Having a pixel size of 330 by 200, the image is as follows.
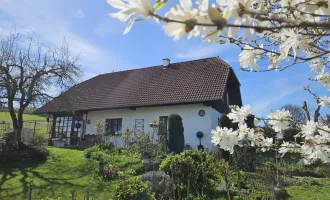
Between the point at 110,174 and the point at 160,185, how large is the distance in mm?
3930

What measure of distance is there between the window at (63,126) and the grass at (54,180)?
790cm

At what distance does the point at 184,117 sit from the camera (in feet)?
52.5

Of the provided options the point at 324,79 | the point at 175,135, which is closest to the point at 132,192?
the point at 324,79

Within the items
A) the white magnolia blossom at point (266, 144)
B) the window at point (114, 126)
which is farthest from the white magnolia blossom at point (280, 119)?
the window at point (114, 126)

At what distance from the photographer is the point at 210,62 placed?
19484 millimetres

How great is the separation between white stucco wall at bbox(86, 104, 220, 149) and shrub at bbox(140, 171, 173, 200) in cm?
856

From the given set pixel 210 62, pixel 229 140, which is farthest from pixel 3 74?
pixel 229 140

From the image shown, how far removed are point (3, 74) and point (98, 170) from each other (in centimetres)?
710

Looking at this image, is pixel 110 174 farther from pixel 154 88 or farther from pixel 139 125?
pixel 154 88

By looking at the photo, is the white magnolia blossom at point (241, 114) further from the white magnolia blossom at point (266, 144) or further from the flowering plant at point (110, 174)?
the flowering plant at point (110, 174)

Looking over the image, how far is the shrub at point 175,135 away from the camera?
45.9ft

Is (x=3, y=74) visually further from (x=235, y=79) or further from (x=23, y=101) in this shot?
(x=235, y=79)

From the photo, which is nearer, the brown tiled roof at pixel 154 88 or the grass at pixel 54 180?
the grass at pixel 54 180

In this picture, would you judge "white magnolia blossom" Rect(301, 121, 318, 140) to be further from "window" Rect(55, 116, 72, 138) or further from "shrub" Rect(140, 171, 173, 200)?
"window" Rect(55, 116, 72, 138)
